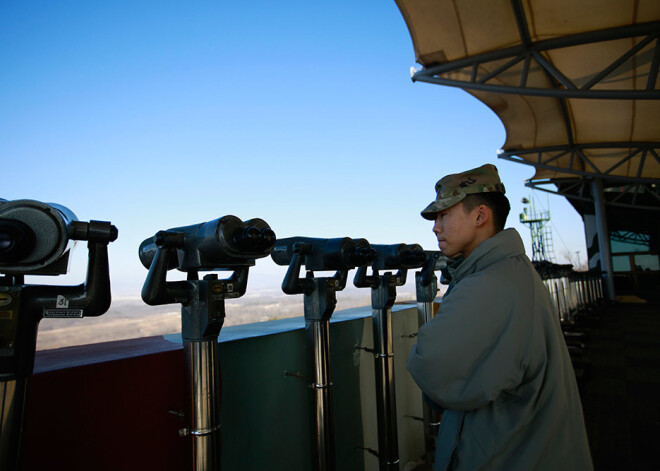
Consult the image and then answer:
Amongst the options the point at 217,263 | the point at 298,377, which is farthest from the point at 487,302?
the point at 298,377

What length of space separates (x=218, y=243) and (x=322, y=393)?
42.6 inches

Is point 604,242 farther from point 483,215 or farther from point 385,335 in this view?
point 483,215

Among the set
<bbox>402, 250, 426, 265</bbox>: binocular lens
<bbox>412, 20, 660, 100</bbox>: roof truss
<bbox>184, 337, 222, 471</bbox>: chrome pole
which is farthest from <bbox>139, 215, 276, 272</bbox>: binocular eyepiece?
<bbox>412, 20, 660, 100</bbox>: roof truss

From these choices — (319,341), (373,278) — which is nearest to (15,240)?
(319,341)

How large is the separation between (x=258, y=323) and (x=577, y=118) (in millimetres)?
10968

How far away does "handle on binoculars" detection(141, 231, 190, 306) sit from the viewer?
4.39ft

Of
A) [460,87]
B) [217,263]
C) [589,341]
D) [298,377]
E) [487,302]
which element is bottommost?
[589,341]

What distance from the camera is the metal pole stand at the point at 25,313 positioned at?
0.93 m

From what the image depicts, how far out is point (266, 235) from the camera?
1479mm

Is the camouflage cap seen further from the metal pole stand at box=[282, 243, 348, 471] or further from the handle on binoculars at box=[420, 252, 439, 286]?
the handle on binoculars at box=[420, 252, 439, 286]

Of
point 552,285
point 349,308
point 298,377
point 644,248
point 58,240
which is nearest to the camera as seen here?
point 58,240

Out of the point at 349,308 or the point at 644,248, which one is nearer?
the point at 349,308

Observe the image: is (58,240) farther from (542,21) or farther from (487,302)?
(542,21)

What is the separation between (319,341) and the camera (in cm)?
212
